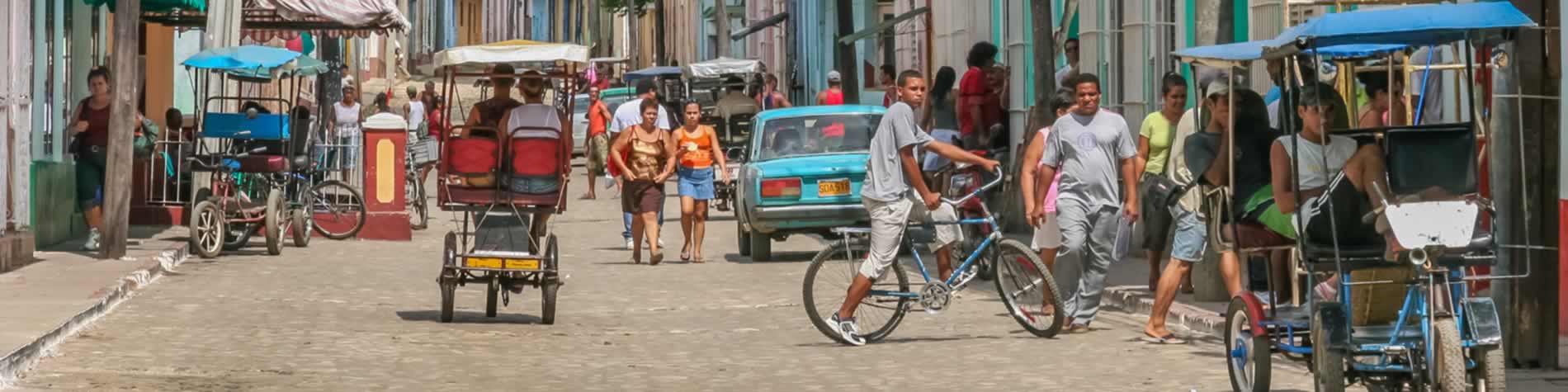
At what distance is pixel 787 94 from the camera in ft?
171

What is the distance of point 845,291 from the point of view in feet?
44.5

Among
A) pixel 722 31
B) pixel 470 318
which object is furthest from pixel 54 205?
pixel 722 31

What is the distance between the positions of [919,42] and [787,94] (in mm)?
16439

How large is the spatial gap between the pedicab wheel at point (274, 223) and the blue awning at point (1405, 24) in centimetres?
1320

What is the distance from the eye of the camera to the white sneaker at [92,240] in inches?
799

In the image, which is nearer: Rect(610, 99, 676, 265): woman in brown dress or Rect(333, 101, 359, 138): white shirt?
Rect(610, 99, 676, 265): woman in brown dress

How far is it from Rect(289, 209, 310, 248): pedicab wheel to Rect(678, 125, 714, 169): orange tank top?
135 inches

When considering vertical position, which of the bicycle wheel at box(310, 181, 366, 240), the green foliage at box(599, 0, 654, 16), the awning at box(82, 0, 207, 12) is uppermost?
the green foliage at box(599, 0, 654, 16)

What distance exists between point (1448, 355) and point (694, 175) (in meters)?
13.2

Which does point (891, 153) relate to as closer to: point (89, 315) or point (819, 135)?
point (89, 315)

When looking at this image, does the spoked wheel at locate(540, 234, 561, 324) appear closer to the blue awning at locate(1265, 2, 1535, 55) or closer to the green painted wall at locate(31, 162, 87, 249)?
the green painted wall at locate(31, 162, 87, 249)

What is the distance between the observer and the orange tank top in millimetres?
21859

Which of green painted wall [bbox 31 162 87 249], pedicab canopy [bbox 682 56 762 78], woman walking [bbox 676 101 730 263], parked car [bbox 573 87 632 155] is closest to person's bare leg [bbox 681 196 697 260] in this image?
woman walking [bbox 676 101 730 263]

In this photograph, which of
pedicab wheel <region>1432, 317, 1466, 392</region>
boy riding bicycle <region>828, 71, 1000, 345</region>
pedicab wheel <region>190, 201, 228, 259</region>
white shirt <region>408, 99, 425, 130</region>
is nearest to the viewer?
pedicab wheel <region>1432, 317, 1466, 392</region>
